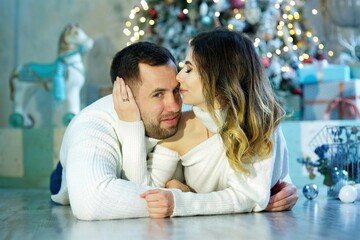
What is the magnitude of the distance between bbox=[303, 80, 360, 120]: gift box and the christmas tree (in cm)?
13

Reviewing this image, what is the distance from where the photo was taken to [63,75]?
5027 mm

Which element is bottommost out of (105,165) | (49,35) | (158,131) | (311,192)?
(311,192)

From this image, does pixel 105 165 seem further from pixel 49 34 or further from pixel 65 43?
pixel 49 34

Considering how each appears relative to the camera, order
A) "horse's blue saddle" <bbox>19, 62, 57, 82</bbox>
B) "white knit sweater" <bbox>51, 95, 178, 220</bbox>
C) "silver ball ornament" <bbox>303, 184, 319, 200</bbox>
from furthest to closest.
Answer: "horse's blue saddle" <bbox>19, 62, 57, 82</bbox>
"silver ball ornament" <bbox>303, 184, 319, 200</bbox>
"white knit sweater" <bbox>51, 95, 178, 220</bbox>

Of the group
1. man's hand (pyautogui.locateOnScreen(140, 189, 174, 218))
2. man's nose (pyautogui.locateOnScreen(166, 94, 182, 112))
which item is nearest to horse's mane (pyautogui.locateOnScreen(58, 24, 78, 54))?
man's nose (pyautogui.locateOnScreen(166, 94, 182, 112))

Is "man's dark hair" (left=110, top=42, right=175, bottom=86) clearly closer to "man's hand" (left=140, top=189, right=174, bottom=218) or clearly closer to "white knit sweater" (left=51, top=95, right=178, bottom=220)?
"white knit sweater" (left=51, top=95, right=178, bottom=220)

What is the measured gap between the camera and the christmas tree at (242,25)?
15.8ft

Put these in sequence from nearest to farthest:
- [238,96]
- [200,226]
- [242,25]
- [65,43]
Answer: [200,226] → [238,96] → [242,25] → [65,43]

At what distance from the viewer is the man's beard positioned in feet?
8.95

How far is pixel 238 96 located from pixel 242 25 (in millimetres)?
2258

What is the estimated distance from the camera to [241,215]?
2625 millimetres

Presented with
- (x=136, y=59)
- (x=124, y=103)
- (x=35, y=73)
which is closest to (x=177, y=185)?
(x=124, y=103)

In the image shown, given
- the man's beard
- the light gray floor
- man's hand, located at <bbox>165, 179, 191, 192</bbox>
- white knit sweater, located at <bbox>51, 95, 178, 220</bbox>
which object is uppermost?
the man's beard

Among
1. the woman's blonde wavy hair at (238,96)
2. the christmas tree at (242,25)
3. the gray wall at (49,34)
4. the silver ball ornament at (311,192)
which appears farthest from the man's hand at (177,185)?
the gray wall at (49,34)
